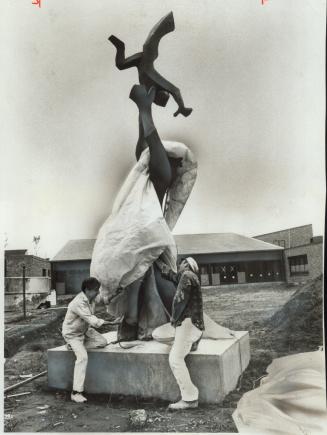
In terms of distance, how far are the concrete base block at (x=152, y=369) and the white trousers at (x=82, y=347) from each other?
0.04 m

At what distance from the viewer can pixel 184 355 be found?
135 inches

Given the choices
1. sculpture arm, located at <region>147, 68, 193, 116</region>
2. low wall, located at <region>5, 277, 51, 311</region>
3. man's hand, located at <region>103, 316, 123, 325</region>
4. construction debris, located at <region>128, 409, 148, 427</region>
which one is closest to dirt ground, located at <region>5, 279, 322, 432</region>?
construction debris, located at <region>128, 409, 148, 427</region>

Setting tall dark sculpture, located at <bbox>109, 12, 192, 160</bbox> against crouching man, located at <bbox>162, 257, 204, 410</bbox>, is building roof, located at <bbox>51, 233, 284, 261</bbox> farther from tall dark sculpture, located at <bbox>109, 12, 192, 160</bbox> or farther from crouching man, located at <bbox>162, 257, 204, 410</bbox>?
tall dark sculpture, located at <bbox>109, 12, 192, 160</bbox>

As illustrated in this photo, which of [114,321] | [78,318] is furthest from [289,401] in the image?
[78,318]

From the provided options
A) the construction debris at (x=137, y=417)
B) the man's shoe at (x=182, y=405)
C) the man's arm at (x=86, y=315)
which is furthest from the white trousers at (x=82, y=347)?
the man's shoe at (x=182, y=405)

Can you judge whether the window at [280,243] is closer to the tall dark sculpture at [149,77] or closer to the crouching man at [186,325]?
the crouching man at [186,325]

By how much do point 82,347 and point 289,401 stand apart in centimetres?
154

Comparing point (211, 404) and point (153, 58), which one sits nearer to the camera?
point (211, 404)

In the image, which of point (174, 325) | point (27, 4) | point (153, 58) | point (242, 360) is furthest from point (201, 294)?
point (27, 4)

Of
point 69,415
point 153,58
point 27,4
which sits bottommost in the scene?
point 69,415

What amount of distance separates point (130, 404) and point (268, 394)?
3.24 feet

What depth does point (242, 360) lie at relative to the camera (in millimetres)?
3645

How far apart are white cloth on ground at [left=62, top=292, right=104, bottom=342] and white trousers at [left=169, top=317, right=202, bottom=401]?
0.63 metres

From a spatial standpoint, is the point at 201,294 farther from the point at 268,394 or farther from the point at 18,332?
the point at 18,332
